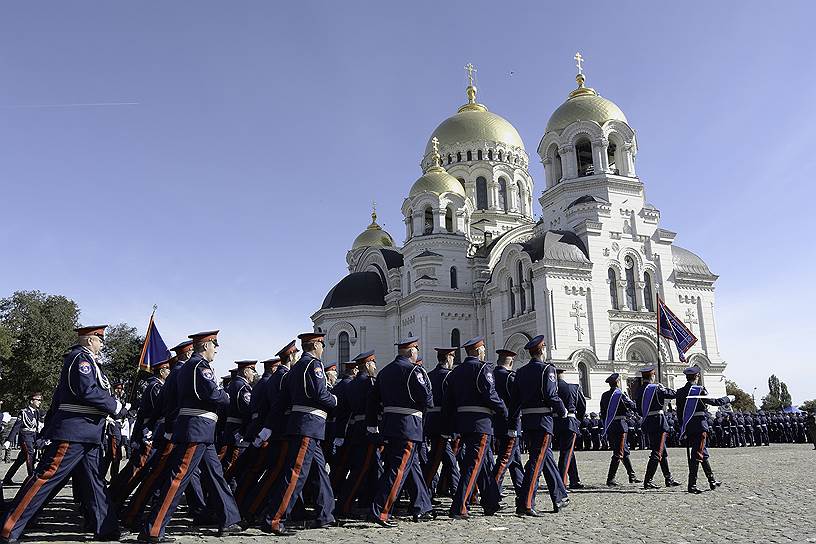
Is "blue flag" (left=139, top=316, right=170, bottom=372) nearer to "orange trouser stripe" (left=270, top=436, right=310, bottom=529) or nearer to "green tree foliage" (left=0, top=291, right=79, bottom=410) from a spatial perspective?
"orange trouser stripe" (left=270, top=436, right=310, bottom=529)

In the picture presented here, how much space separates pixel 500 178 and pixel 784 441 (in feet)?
82.1

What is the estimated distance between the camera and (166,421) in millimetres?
8273

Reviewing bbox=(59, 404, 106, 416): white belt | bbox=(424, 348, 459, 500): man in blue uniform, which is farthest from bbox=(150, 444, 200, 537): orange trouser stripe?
bbox=(424, 348, 459, 500): man in blue uniform

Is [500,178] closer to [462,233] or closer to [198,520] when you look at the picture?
[462,233]

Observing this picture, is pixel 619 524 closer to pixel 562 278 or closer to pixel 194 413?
pixel 194 413

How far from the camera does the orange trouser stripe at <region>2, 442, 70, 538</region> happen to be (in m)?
6.27

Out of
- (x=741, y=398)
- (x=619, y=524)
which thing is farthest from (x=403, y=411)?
(x=741, y=398)

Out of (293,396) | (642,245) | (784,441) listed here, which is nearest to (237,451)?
(293,396)

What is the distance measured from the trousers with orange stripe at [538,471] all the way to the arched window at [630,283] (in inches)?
1102

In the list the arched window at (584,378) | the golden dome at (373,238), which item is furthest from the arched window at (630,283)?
the golden dome at (373,238)

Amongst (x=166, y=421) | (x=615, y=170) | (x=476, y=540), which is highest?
(x=615, y=170)

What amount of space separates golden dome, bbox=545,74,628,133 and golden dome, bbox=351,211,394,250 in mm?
18650

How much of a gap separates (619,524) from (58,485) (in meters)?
5.68

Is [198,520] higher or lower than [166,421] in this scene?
lower
